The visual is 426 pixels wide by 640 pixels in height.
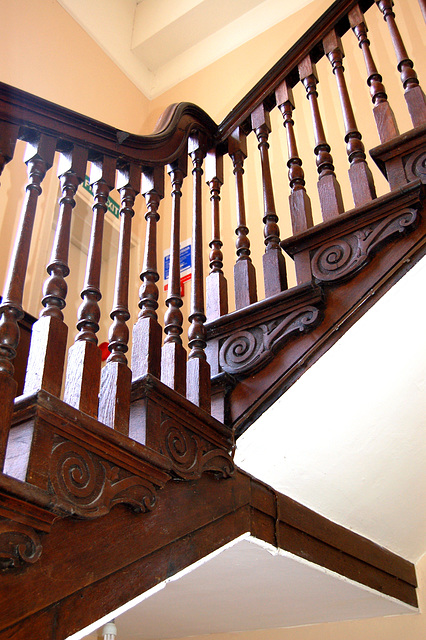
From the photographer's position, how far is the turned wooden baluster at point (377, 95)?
1654 mm

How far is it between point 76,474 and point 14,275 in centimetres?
40

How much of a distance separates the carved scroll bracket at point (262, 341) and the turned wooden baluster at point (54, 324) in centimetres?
53

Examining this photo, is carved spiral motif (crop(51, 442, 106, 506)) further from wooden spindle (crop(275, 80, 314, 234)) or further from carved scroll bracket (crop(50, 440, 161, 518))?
wooden spindle (crop(275, 80, 314, 234))

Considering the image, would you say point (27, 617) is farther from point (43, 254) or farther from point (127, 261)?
point (43, 254)

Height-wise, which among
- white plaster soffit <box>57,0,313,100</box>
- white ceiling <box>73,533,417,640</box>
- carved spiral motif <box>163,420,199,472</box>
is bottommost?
white ceiling <box>73,533,417,640</box>

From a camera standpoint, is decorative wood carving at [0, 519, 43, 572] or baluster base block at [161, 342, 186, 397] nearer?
decorative wood carving at [0, 519, 43, 572]

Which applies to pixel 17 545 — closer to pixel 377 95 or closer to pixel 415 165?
pixel 415 165

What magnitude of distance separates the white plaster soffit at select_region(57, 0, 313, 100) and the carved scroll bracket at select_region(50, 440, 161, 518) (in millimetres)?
4184

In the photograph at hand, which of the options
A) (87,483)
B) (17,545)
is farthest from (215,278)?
(17,545)

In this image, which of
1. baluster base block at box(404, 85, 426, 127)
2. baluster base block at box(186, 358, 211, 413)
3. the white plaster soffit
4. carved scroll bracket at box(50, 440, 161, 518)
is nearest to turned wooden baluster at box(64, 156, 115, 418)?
carved scroll bracket at box(50, 440, 161, 518)

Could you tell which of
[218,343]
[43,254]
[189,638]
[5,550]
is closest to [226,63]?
[43,254]

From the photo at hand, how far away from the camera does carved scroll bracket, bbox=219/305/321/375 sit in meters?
1.47

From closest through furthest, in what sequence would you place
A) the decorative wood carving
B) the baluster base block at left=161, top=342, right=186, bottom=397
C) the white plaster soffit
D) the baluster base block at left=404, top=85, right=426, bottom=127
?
the decorative wood carving < the baluster base block at left=161, top=342, right=186, bottom=397 < the baluster base block at left=404, top=85, right=426, bottom=127 < the white plaster soffit

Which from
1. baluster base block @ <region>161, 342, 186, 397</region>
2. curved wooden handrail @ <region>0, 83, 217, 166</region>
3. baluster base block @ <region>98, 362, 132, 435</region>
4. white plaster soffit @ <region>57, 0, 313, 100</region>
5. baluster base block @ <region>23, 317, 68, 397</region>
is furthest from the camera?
white plaster soffit @ <region>57, 0, 313, 100</region>
